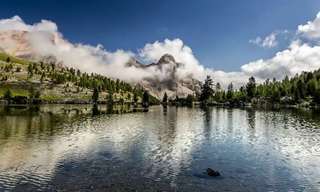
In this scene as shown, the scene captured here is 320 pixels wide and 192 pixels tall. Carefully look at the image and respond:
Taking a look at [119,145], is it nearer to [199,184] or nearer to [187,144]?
[187,144]

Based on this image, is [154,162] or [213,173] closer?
[213,173]

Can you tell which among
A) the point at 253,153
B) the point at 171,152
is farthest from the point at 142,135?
the point at 253,153

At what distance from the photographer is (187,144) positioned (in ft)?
252

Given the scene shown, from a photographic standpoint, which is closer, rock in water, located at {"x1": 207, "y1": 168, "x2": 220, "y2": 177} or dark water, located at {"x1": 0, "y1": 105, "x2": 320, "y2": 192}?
dark water, located at {"x1": 0, "y1": 105, "x2": 320, "y2": 192}

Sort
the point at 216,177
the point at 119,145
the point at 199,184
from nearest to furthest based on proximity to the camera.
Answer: the point at 199,184
the point at 216,177
the point at 119,145

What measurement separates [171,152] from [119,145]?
1411 centimetres

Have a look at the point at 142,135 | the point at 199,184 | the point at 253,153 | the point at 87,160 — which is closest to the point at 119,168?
the point at 87,160

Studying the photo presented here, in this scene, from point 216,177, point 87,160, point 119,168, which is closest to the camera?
point 216,177

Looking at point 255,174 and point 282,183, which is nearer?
point 282,183

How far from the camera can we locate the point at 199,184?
4350cm

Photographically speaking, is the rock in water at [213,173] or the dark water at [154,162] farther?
the rock in water at [213,173]

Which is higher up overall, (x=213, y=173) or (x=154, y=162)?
(x=213, y=173)

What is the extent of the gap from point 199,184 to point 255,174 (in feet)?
Answer: 37.7

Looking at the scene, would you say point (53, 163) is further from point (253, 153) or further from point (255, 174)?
point (253, 153)
